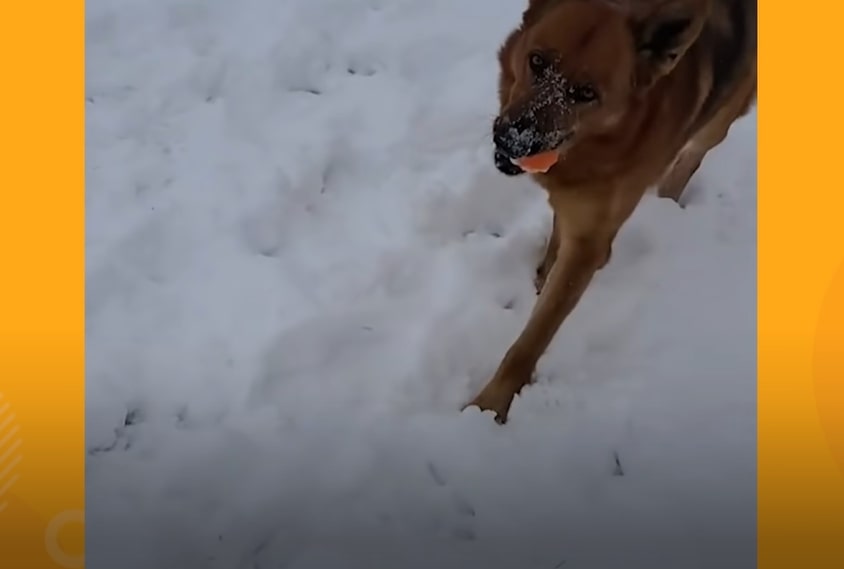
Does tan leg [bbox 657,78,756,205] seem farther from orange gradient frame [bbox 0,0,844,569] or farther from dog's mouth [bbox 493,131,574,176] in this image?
dog's mouth [bbox 493,131,574,176]

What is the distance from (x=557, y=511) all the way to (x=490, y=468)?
0.29 feet

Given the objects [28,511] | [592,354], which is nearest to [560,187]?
[592,354]

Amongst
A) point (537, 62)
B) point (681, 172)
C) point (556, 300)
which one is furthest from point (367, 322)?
point (681, 172)

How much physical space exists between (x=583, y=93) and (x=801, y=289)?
33 centimetres

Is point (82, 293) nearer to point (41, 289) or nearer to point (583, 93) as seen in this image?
point (41, 289)

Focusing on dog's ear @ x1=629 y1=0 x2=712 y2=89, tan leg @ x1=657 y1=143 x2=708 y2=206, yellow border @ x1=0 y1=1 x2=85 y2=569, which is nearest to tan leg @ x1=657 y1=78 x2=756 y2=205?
tan leg @ x1=657 y1=143 x2=708 y2=206

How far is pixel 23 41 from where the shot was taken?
103cm

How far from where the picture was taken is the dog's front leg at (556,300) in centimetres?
113

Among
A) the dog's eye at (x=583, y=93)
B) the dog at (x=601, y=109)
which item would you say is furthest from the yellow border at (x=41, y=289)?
the dog's eye at (x=583, y=93)

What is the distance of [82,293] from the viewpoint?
3.47ft

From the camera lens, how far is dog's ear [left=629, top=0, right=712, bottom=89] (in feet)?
3.33

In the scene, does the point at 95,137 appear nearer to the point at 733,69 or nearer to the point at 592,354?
the point at 592,354

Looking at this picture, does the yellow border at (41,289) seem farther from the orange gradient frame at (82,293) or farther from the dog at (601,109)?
the dog at (601,109)

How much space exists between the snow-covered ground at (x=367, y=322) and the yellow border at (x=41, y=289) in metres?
0.02
